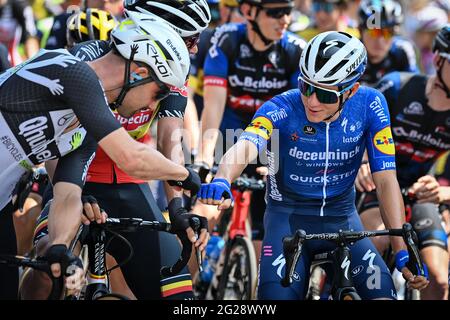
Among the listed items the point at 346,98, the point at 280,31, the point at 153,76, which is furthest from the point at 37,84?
the point at 280,31

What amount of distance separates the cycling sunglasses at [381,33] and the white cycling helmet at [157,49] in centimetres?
522

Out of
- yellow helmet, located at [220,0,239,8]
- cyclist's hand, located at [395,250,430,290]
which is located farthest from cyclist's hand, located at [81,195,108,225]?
yellow helmet, located at [220,0,239,8]

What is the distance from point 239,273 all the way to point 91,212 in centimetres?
273

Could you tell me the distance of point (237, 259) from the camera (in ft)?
27.3

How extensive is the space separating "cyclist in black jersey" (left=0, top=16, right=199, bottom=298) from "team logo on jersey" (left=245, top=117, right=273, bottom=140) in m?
0.76

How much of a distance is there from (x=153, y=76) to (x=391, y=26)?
5705mm

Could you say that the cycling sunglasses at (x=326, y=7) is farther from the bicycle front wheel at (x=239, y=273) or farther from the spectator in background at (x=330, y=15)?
the bicycle front wheel at (x=239, y=273)

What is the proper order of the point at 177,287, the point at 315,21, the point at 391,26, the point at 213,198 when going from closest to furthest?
the point at 213,198 < the point at 177,287 < the point at 391,26 < the point at 315,21

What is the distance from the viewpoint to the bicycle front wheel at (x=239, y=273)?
7961 mm

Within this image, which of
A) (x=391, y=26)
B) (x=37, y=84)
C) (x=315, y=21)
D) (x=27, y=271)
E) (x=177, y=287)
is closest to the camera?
(x=37, y=84)

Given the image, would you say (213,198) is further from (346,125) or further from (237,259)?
(237,259)

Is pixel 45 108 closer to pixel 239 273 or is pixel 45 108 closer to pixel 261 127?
pixel 261 127

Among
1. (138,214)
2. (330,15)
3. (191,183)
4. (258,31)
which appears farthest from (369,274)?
(330,15)

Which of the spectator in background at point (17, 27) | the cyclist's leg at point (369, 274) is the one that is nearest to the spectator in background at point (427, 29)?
the spectator in background at point (17, 27)
